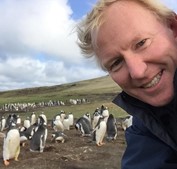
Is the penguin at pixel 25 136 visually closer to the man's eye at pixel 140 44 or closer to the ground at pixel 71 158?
the ground at pixel 71 158

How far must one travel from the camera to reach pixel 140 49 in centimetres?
202

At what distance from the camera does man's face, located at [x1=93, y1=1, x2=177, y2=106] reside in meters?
1.98

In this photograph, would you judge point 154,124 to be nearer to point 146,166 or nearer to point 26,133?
point 146,166

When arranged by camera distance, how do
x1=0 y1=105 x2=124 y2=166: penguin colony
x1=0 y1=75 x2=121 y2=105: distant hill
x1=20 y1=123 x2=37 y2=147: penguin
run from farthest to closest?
x1=0 y1=75 x2=121 y2=105: distant hill, x1=20 y1=123 x2=37 y2=147: penguin, x1=0 y1=105 x2=124 y2=166: penguin colony

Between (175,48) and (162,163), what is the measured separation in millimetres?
548

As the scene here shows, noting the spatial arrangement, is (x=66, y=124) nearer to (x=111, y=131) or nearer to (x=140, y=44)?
(x=111, y=131)

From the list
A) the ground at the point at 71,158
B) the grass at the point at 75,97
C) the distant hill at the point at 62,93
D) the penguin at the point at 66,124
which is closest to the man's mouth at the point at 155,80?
the ground at the point at 71,158

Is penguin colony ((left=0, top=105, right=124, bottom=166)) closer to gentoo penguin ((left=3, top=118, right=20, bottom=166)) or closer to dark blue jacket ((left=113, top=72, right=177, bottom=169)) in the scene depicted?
gentoo penguin ((left=3, top=118, right=20, bottom=166))

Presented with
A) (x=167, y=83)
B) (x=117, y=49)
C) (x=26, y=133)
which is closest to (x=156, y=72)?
(x=167, y=83)

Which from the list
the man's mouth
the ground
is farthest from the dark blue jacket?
the ground

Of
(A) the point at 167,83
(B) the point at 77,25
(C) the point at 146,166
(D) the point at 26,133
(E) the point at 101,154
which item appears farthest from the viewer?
(D) the point at 26,133

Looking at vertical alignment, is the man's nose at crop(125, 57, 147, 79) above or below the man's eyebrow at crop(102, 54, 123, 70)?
below

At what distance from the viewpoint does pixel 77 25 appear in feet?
7.52

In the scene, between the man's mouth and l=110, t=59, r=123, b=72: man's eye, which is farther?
l=110, t=59, r=123, b=72: man's eye
